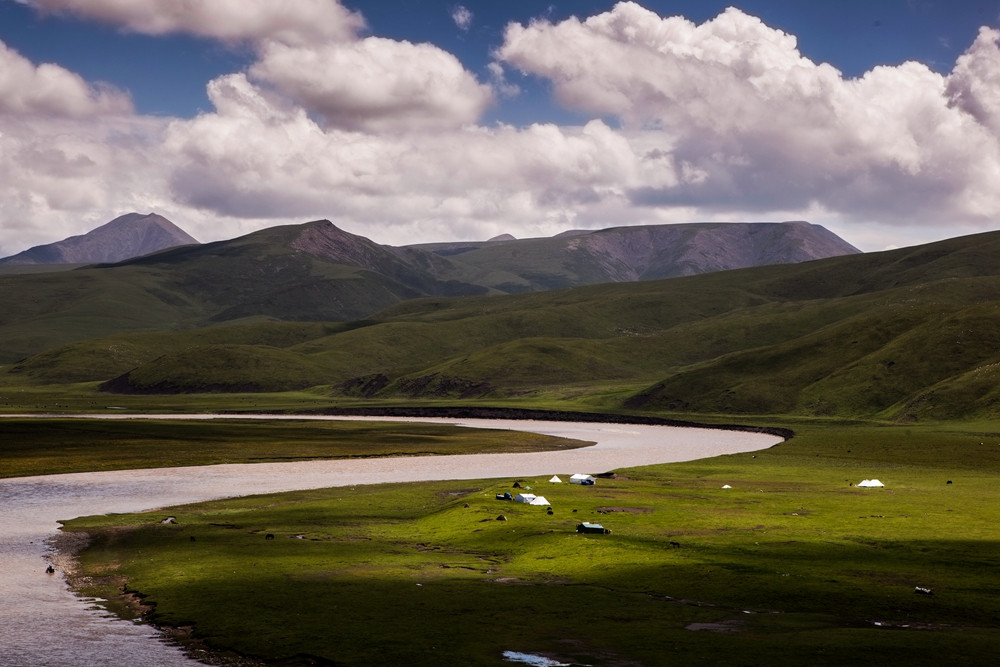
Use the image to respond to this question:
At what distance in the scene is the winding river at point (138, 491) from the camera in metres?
35.4

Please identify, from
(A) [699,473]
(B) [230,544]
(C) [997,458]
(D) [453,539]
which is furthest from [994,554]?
(C) [997,458]

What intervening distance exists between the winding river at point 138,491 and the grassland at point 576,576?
2.39 meters

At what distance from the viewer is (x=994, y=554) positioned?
49031mm

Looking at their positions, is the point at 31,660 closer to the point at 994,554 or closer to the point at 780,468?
the point at 994,554

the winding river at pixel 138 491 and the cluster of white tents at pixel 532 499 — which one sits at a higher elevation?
the cluster of white tents at pixel 532 499

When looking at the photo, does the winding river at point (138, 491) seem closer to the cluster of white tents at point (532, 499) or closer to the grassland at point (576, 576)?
the grassland at point (576, 576)

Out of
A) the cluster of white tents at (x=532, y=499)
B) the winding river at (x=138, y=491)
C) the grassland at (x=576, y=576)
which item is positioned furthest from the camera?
the cluster of white tents at (x=532, y=499)

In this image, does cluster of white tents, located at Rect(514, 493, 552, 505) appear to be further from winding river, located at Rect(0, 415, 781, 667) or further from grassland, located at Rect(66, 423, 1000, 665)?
winding river, located at Rect(0, 415, 781, 667)

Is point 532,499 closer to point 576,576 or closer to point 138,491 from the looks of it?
point 576,576

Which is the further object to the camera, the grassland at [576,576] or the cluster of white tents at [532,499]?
the cluster of white tents at [532,499]

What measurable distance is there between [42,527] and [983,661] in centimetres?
5626

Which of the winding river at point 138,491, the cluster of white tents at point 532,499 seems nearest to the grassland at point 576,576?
the cluster of white tents at point 532,499

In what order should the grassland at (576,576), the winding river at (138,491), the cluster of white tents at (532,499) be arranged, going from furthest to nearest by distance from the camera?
the cluster of white tents at (532,499)
the winding river at (138,491)
the grassland at (576,576)

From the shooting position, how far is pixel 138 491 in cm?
8788
